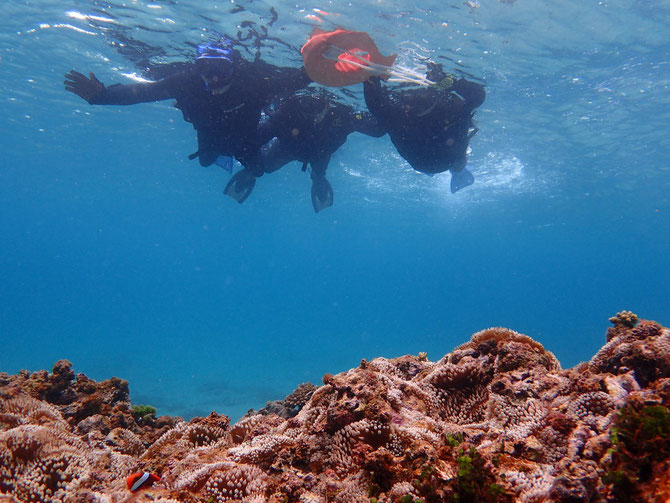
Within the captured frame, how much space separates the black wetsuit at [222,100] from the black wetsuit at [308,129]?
0.43 metres

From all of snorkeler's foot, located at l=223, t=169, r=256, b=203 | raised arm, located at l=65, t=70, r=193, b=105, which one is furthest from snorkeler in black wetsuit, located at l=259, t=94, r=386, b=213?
raised arm, located at l=65, t=70, r=193, b=105

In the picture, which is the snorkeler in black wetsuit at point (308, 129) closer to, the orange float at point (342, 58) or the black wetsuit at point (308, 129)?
the black wetsuit at point (308, 129)

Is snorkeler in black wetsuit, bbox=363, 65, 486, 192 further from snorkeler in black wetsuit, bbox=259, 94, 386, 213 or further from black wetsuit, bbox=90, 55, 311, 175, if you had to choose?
black wetsuit, bbox=90, 55, 311, 175

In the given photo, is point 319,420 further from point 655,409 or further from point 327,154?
point 327,154

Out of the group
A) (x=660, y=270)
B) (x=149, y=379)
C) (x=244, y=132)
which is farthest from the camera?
(x=660, y=270)

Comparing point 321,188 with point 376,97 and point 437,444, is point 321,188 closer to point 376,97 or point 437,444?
point 376,97

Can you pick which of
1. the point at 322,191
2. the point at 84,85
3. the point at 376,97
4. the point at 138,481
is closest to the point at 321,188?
the point at 322,191

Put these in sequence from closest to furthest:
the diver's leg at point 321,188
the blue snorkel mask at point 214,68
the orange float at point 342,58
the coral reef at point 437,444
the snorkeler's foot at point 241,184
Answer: the coral reef at point 437,444 < the orange float at point 342,58 < the blue snorkel mask at point 214,68 < the snorkeler's foot at point 241,184 < the diver's leg at point 321,188

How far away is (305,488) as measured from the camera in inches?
102

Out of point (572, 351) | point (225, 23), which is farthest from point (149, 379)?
point (572, 351)

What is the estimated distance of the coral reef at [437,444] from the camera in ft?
6.25

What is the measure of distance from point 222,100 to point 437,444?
7.92m

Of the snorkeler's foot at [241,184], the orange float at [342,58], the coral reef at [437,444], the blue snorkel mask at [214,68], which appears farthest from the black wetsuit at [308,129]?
the coral reef at [437,444]

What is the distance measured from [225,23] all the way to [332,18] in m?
3.43
